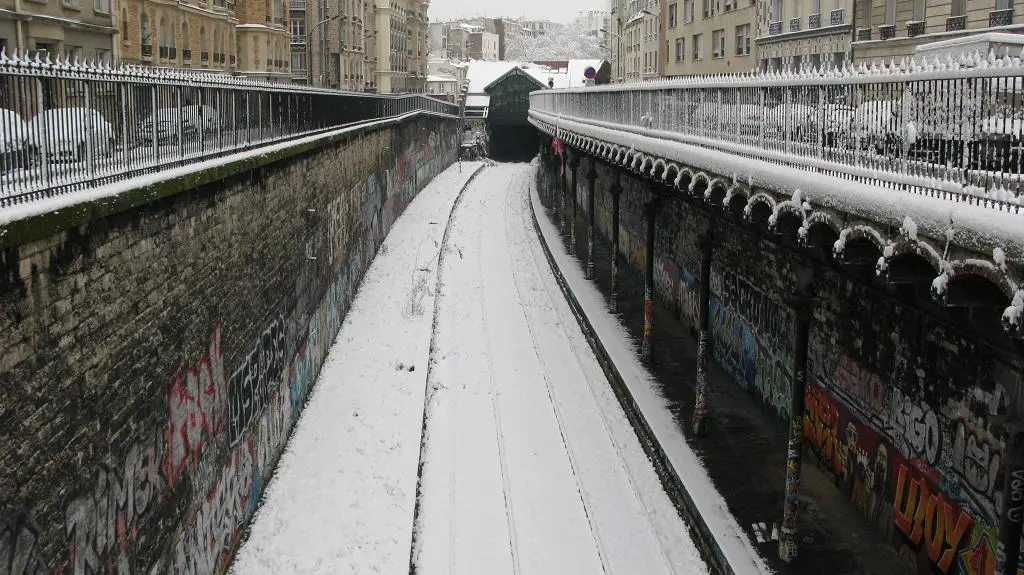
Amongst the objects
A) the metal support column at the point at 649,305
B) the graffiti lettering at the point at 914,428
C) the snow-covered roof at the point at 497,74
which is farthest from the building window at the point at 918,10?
the snow-covered roof at the point at 497,74

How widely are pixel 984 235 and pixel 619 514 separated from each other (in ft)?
27.5

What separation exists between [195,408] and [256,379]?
133 inches

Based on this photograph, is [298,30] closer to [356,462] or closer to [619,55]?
[619,55]

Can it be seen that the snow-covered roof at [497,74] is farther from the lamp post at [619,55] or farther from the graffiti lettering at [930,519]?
the graffiti lettering at [930,519]

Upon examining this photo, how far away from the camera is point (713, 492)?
48.3 ft

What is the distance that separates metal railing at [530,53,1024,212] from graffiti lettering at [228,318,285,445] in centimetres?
807

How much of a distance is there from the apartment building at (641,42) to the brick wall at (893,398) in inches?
1973

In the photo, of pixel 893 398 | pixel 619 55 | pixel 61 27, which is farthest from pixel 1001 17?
pixel 619 55

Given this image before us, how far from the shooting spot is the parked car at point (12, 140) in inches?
297

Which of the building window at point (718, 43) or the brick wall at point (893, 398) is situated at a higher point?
the building window at point (718, 43)

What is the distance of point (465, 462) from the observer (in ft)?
54.5

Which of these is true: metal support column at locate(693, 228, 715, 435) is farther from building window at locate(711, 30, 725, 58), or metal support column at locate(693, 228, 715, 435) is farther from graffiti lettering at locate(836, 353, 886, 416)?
building window at locate(711, 30, 725, 58)

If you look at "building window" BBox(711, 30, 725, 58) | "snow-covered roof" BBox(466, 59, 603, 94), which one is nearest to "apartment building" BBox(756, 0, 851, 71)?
"building window" BBox(711, 30, 725, 58)

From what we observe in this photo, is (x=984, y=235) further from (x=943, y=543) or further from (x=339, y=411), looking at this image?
(x=339, y=411)
